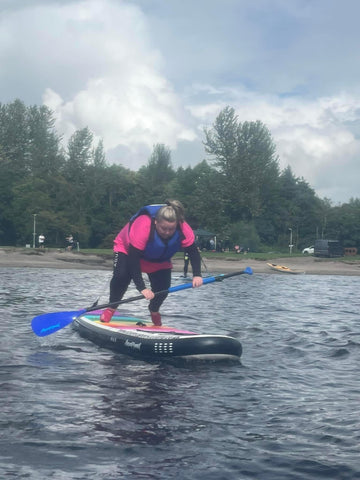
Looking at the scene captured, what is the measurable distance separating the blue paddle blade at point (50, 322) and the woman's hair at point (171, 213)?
2327 millimetres

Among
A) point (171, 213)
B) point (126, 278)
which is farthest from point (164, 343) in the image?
point (171, 213)

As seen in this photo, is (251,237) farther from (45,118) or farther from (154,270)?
(154,270)

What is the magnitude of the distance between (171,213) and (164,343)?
1.74 meters

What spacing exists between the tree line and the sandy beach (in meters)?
10.9

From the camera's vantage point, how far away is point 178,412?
5.61 metres

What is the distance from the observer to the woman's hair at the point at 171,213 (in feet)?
25.1

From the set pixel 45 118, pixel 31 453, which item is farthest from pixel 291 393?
pixel 45 118

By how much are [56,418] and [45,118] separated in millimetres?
75122

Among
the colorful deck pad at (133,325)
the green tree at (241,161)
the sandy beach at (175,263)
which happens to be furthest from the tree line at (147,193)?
the colorful deck pad at (133,325)

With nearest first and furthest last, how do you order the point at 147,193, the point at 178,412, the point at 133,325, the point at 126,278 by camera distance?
the point at 178,412, the point at 126,278, the point at 133,325, the point at 147,193

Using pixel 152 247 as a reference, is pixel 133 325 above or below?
below

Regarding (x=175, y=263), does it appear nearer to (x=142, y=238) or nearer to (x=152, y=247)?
(x=152, y=247)

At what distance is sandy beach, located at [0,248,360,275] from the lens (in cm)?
3806

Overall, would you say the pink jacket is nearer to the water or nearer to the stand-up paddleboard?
the stand-up paddleboard
